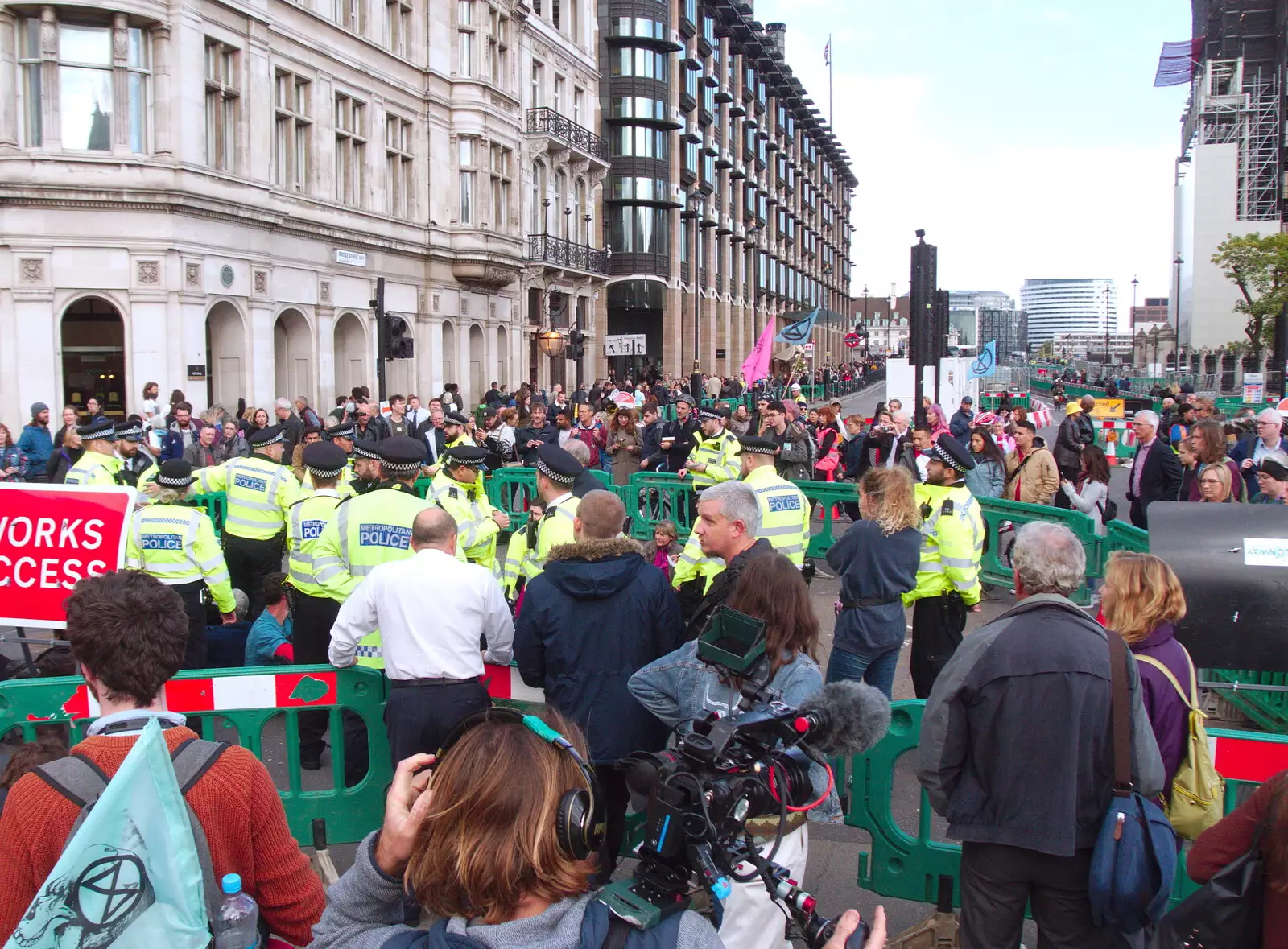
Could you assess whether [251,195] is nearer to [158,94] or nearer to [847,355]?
[158,94]

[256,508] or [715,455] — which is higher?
[715,455]

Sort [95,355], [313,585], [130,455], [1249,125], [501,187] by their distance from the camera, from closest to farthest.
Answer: [313,585] < [130,455] < [95,355] < [501,187] < [1249,125]

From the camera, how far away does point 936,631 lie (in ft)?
21.3

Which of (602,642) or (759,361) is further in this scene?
(759,361)

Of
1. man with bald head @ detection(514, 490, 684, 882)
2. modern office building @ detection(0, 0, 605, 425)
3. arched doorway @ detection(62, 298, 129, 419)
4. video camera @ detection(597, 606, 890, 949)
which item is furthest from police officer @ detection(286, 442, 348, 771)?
arched doorway @ detection(62, 298, 129, 419)

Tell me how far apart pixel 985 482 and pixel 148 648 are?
36.0 ft

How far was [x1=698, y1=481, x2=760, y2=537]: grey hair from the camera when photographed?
16.1ft

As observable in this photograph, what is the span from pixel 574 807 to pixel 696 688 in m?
1.81

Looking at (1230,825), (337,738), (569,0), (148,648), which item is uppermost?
(569,0)

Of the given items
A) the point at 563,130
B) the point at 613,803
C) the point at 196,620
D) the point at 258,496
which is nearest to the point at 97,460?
the point at 258,496

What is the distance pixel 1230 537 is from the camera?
5887 millimetres

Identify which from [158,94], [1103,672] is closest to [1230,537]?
[1103,672]

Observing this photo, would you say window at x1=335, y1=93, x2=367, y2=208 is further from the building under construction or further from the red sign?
the building under construction

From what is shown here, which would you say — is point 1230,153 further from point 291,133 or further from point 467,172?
point 291,133
